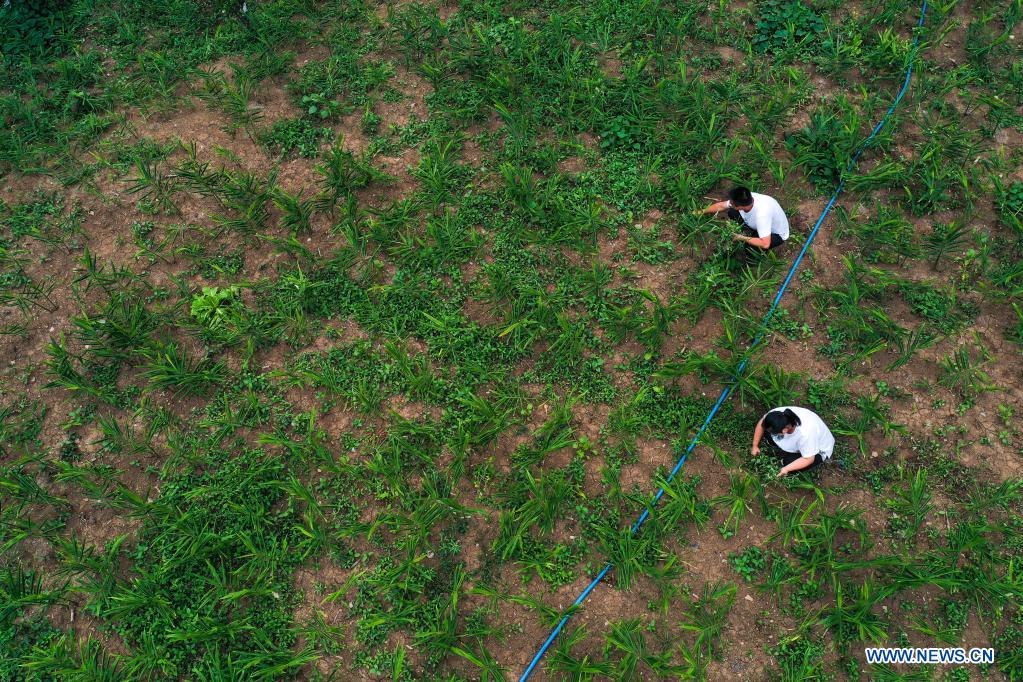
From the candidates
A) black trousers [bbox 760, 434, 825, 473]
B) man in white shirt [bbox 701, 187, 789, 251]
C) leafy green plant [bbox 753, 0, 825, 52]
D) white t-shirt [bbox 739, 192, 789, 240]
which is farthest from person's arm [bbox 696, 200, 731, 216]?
leafy green plant [bbox 753, 0, 825, 52]

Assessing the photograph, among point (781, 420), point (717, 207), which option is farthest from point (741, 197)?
point (781, 420)

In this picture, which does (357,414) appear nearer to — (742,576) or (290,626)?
(290,626)

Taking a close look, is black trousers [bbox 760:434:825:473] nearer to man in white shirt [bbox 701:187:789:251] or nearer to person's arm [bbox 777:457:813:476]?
person's arm [bbox 777:457:813:476]

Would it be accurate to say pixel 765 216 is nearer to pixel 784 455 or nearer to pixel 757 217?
pixel 757 217

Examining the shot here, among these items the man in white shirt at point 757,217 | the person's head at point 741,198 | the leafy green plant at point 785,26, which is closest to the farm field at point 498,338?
the leafy green plant at point 785,26

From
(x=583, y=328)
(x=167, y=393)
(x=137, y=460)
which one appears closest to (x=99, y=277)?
(x=167, y=393)

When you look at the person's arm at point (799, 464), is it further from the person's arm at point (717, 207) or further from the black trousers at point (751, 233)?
the person's arm at point (717, 207)
